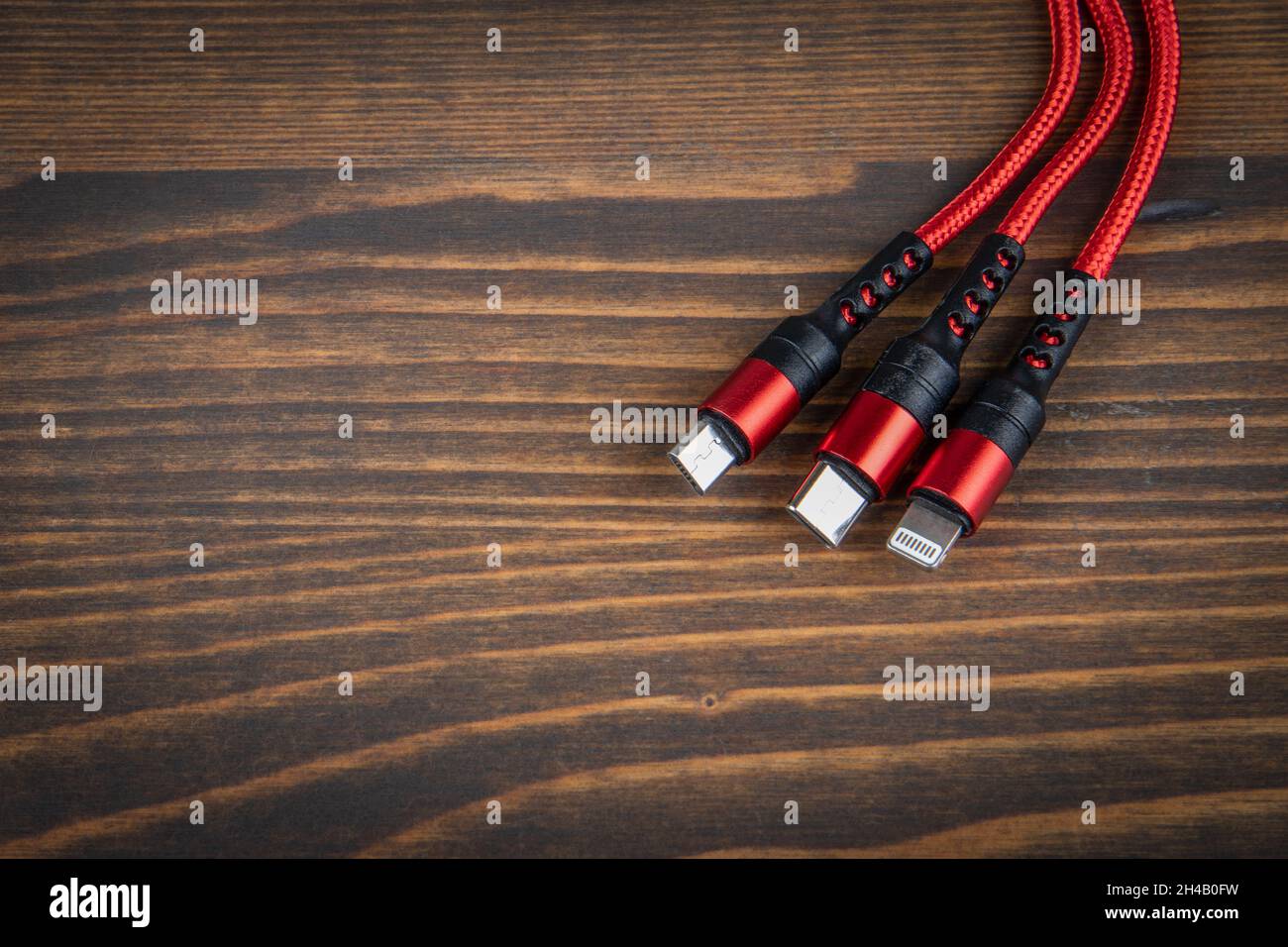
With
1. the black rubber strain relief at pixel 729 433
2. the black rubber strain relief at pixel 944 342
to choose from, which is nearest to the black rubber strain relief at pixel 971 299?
the black rubber strain relief at pixel 944 342

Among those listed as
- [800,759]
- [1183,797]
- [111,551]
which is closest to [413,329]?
[111,551]

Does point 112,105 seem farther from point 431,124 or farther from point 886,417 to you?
point 886,417

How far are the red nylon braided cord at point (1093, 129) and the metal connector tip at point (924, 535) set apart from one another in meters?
0.17

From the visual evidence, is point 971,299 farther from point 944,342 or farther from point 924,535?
point 924,535

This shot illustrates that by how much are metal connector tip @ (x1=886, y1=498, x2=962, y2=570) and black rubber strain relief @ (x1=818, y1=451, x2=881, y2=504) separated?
0.07 feet

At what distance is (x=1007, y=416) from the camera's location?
53cm

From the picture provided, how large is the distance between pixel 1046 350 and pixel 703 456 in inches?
7.9

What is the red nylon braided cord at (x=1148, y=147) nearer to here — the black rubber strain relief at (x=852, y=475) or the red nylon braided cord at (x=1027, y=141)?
the red nylon braided cord at (x=1027, y=141)

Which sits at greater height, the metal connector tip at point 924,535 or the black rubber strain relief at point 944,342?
the black rubber strain relief at point 944,342

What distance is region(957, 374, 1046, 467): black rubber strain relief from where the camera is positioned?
532 millimetres

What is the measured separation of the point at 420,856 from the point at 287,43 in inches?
21.2

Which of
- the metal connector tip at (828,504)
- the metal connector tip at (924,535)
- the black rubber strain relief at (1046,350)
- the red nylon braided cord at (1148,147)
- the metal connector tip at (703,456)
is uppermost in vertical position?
the red nylon braided cord at (1148,147)

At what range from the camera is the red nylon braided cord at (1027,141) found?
59 cm

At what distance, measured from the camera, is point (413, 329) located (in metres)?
0.63
